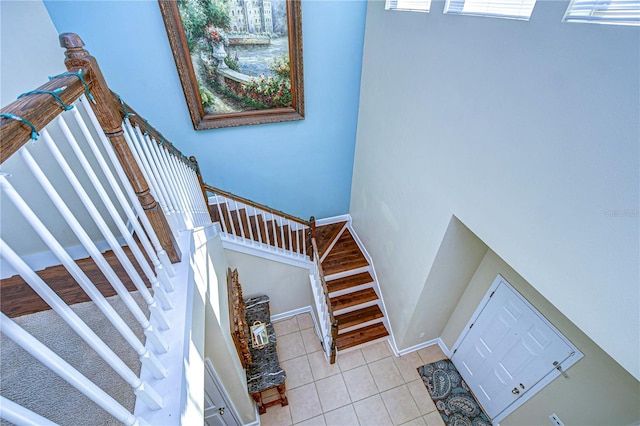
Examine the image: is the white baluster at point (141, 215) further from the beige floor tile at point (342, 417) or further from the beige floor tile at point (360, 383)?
the beige floor tile at point (360, 383)

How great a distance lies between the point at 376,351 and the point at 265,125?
3526 millimetres

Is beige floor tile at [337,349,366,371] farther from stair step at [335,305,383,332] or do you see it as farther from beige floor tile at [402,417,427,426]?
beige floor tile at [402,417,427,426]

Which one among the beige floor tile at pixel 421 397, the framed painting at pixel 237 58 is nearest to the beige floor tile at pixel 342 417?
the beige floor tile at pixel 421 397

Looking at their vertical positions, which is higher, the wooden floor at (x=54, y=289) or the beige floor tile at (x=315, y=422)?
the wooden floor at (x=54, y=289)

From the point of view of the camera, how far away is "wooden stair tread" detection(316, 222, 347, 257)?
4543 mm

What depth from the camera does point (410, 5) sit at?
2.53m

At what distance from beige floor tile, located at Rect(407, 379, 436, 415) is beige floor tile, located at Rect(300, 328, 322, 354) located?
1.34m

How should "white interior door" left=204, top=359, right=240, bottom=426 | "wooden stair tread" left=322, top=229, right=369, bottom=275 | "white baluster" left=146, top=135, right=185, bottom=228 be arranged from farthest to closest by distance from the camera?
1. "wooden stair tread" left=322, top=229, right=369, bottom=275
2. "white interior door" left=204, top=359, right=240, bottom=426
3. "white baluster" left=146, top=135, right=185, bottom=228

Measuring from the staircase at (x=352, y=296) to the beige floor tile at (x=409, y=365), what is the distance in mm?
380

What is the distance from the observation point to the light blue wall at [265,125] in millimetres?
2676

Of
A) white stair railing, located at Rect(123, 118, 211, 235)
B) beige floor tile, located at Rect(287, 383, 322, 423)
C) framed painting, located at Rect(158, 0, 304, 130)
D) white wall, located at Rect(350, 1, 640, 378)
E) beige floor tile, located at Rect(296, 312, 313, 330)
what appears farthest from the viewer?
→ beige floor tile, located at Rect(296, 312, 313, 330)

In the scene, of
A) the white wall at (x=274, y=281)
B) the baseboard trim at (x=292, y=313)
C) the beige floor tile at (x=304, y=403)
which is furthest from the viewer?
the baseboard trim at (x=292, y=313)

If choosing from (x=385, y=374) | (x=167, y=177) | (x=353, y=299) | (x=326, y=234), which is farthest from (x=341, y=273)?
(x=167, y=177)

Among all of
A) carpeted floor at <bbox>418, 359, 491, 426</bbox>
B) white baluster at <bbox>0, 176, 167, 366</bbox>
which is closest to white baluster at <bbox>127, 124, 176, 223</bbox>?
white baluster at <bbox>0, 176, 167, 366</bbox>
